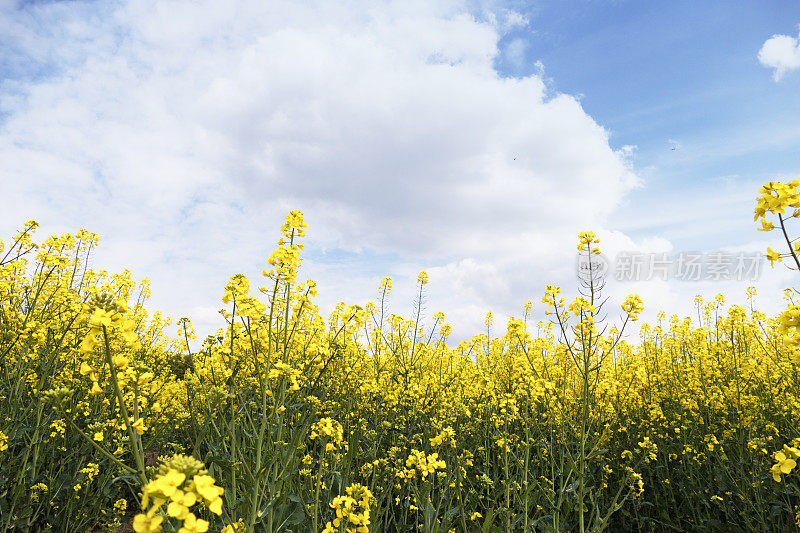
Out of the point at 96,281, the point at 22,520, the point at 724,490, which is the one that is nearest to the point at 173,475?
the point at 22,520

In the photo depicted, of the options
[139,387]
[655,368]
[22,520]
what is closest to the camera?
[139,387]

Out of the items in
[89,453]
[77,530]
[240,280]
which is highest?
[240,280]

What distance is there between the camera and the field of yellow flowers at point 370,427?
9.42 ft

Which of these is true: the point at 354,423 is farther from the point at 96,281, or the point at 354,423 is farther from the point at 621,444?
the point at 96,281

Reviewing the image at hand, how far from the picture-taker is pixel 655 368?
7426 mm

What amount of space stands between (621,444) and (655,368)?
221 cm

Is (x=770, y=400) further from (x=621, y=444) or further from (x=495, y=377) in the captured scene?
(x=495, y=377)

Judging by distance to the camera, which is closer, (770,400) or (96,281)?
(770,400)

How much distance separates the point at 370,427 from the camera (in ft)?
17.0

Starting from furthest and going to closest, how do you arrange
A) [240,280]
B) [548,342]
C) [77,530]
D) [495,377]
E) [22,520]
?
[548,342] → [495,377] → [77,530] → [22,520] → [240,280]

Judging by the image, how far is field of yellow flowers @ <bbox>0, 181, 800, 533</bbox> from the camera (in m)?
2.87

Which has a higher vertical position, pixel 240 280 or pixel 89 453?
pixel 240 280

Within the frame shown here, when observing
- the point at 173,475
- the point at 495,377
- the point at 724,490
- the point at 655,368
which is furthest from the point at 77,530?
the point at 655,368

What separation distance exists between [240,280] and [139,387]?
1.28 metres
